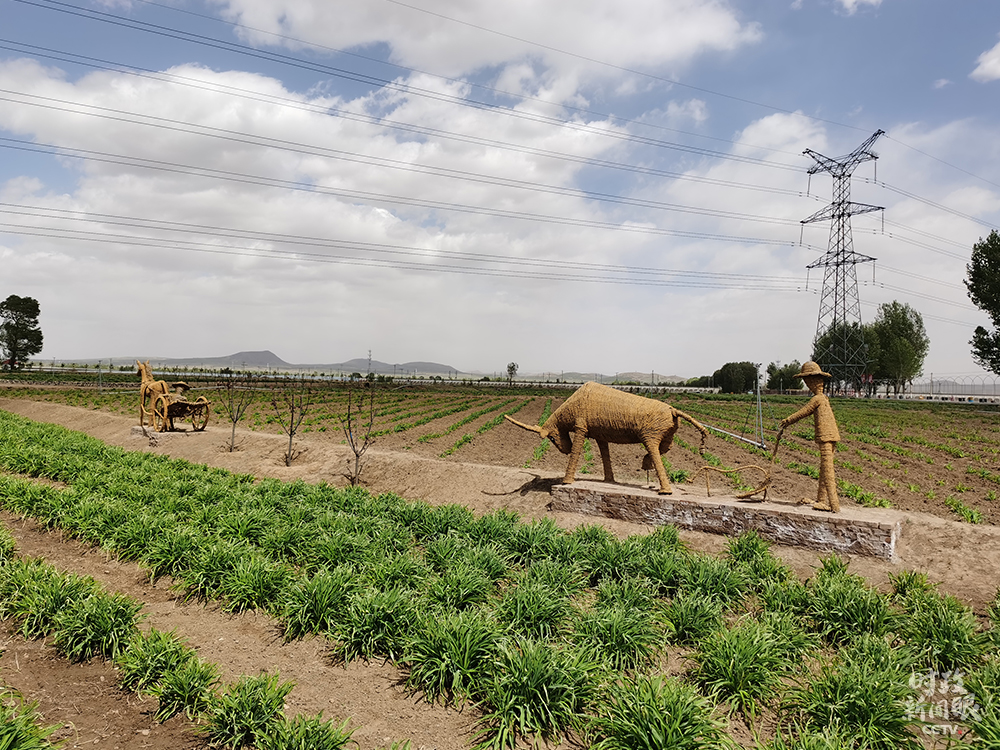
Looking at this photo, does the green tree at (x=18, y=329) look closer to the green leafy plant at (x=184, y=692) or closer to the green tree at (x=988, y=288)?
the green leafy plant at (x=184, y=692)

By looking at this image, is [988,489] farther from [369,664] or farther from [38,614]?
[38,614]

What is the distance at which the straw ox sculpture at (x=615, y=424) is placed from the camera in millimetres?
9734

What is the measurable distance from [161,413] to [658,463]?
1840 centimetres

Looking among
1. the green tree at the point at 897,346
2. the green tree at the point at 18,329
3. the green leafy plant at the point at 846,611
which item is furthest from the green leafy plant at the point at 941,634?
the green tree at the point at 18,329

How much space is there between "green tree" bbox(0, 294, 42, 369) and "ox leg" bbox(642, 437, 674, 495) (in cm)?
9956

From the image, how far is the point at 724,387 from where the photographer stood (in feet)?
296

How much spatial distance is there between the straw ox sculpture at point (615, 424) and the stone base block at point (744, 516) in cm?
44

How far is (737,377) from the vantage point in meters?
85.4

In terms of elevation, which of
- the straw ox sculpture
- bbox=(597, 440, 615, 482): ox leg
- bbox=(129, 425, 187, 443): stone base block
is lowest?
bbox=(129, 425, 187, 443): stone base block

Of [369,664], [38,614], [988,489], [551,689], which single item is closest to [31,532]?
[38,614]

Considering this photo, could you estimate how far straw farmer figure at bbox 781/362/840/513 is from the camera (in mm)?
8258

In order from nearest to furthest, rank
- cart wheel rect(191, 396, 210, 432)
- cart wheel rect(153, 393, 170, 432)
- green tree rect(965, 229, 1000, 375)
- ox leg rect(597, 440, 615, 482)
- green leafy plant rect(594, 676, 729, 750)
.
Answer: green leafy plant rect(594, 676, 729, 750) → ox leg rect(597, 440, 615, 482) → cart wheel rect(153, 393, 170, 432) → cart wheel rect(191, 396, 210, 432) → green tree rect(965, 229, 1000, 375)

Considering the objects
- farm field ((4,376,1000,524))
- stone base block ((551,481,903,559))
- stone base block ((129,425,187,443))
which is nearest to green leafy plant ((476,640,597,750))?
stone base block ((551,481,903,559))

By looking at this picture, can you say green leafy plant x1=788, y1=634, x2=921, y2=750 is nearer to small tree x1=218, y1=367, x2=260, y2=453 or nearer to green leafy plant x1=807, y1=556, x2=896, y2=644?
green leafy plant x1=807, y1=556, x2=896, y2=644
